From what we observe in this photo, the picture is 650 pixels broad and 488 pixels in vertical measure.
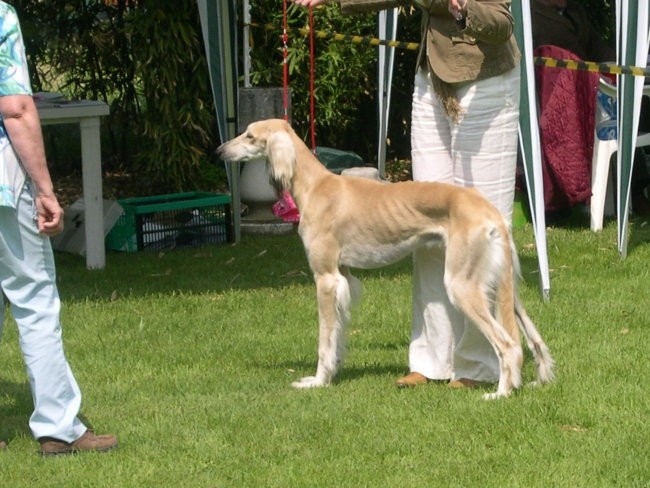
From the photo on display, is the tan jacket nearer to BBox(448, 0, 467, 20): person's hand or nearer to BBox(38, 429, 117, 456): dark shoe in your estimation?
BBox(448, 0, 467, 20): person's hand

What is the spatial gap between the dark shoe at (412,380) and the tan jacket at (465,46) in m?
1.36

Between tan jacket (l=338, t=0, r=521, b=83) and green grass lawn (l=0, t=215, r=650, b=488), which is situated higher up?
tan jacket (l=338, t=0, r=521, b=83)

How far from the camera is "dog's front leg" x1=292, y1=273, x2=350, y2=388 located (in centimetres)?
570

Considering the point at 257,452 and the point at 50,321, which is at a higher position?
the point at 50,321

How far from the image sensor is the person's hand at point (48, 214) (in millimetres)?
4465

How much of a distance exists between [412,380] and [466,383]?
0.25 meters

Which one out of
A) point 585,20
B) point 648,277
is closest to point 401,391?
point 648,277

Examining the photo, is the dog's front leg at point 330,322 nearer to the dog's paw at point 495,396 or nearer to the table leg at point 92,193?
the dog's paw at point 495,396

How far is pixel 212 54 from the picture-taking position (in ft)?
30.3

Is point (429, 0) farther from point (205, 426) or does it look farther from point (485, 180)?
point (205, 426)

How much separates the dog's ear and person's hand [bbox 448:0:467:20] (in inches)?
40.3

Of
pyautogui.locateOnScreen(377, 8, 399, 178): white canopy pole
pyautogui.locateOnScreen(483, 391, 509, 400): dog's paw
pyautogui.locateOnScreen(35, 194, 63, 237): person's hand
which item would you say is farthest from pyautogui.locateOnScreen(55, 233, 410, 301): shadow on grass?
pyautogui.locateOnScreen(35, 194, 63, 237): person's hand

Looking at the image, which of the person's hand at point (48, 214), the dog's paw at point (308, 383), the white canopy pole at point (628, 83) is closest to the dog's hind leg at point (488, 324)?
the dog's paw at point (308, 383)

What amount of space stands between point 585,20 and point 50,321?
24.6 ft
